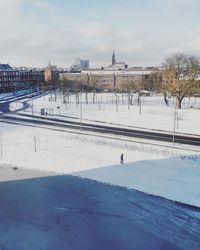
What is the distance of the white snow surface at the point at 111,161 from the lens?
2972cm

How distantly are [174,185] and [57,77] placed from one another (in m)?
162

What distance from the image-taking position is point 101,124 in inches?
2357

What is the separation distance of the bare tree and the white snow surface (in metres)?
33.4

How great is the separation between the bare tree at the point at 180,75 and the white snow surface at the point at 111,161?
110 ft

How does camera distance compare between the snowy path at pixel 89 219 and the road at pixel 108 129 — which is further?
the road at pixel 108 129

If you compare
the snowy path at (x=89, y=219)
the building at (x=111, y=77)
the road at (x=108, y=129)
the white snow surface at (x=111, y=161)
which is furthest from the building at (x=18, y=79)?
the snowy path at (x=89, y=219)

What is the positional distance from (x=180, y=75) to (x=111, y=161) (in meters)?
47.7

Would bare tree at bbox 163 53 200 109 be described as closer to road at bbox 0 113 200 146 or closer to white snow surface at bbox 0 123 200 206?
road at bbox 0 113 200 146

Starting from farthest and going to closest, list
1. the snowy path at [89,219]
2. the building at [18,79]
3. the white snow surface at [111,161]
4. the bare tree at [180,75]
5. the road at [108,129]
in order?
the building at [18,79] < the bare tree at [180,75] < the road at [108,129] < the white snow surface at [111,161] < the snowy path at [89,219]

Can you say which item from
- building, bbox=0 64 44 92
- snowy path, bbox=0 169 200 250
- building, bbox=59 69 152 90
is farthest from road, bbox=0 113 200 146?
building, bbox=59 69 152 90

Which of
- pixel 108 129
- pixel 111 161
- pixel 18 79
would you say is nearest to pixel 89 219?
pixel 111 161

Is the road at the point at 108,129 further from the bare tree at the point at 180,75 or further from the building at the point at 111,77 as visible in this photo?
the building at the point at 111,77

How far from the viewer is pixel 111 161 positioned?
36.4 metres

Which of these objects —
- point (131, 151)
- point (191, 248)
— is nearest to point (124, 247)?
point (191, 248)
